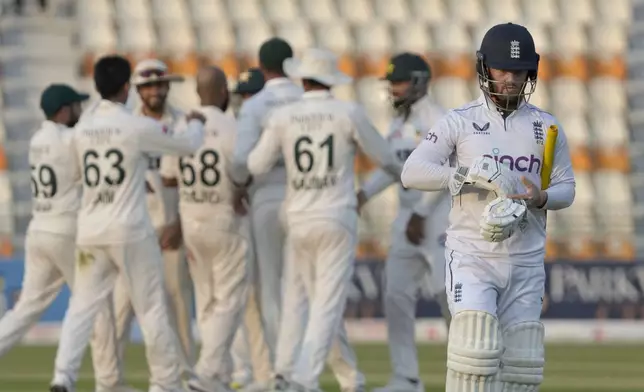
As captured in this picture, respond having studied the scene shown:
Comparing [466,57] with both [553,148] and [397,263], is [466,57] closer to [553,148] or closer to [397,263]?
[397,263]

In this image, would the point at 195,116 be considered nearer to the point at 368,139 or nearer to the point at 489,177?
the point at 368,139

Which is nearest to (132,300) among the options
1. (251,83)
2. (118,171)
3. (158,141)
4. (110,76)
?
(118,171)

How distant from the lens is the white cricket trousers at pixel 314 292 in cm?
1002

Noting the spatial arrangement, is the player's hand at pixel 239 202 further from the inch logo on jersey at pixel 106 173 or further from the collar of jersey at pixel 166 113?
the inch logo on jersey at pixel 106 173

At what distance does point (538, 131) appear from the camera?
7.03m

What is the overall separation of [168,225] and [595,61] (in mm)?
16026

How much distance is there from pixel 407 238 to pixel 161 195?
71.6 inches

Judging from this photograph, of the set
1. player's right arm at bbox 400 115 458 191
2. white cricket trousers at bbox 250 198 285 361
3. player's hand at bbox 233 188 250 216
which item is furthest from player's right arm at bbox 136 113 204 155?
player's right arm at bbox 400 115 458 191

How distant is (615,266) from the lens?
20.1 metres

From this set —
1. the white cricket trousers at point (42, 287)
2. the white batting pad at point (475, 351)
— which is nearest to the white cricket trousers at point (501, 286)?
the white batting pad at point (475, 351)

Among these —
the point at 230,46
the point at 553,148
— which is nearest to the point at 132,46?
the point at 230,46

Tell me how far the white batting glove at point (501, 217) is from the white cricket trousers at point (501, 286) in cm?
26

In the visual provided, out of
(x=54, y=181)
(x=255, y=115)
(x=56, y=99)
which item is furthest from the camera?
(x=56, y=99)

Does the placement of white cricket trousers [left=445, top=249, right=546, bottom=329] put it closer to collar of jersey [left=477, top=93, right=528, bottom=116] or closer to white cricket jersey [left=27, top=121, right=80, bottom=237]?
collar of jersey [left=477, top=93, right=528, bottom=116]
